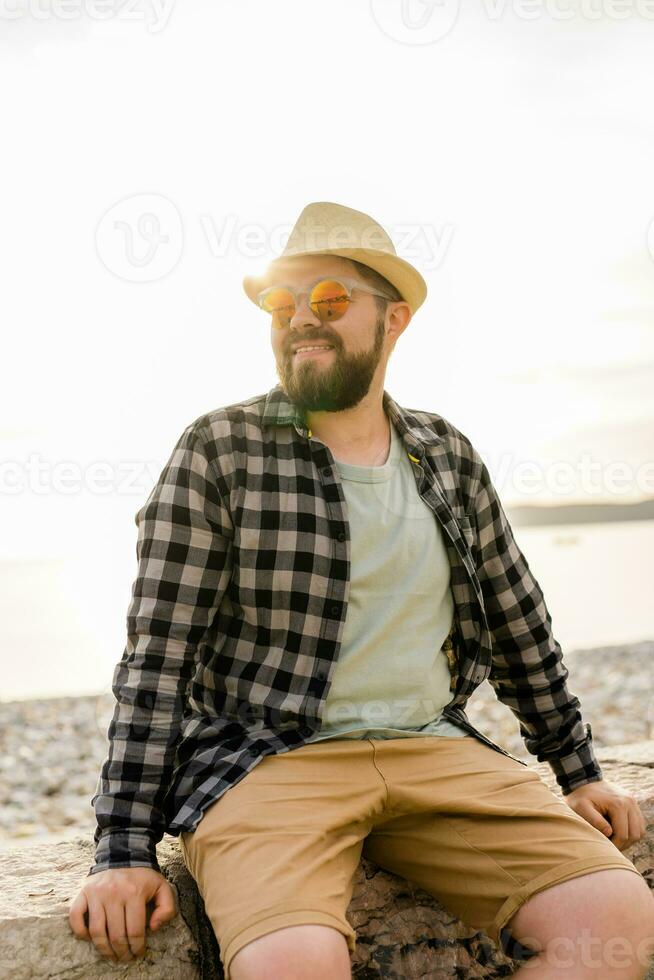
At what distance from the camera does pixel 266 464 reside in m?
2.39

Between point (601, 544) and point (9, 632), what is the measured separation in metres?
41.0

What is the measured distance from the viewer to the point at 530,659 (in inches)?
106

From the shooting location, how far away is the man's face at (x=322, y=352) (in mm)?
2539

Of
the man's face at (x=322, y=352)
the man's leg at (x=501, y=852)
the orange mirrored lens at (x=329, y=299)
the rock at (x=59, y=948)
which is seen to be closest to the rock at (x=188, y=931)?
the rock at (x=59, y=948)

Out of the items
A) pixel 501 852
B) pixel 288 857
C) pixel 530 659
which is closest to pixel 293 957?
pixel 288 857

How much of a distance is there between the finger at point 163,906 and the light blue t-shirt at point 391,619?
18.9 inches

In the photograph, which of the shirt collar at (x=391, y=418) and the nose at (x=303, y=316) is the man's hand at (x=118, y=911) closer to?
the shirt collar at (x=391, y=418)

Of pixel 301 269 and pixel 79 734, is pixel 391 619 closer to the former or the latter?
pixel 301 269

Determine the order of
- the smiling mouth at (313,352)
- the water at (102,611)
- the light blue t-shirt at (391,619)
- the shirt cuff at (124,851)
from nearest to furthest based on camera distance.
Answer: the shirt cuff at (124,851) → the light blue t-shirt at (391,619) → the smiling mouth at (313,352) → the water at (102,611)

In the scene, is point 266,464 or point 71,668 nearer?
point 266,464

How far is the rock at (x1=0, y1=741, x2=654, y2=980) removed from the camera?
196cm

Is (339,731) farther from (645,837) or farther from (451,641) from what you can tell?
(645,837)

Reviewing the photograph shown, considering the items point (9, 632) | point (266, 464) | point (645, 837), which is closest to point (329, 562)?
point (266, 464)

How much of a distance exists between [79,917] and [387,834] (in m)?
0.79
